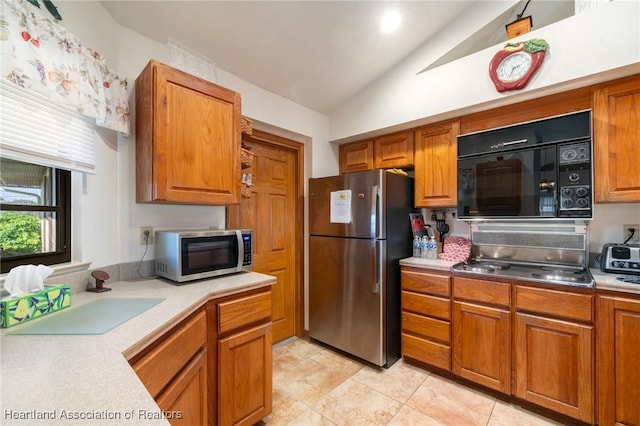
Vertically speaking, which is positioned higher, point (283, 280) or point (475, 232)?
point (475, 232)

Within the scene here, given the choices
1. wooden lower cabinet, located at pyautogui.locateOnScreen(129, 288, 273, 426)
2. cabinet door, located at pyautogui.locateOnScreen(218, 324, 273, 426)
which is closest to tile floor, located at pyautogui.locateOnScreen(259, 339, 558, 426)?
cabinet door, located at pyautogui.locateOnScreen(218, 324, 273, 426)

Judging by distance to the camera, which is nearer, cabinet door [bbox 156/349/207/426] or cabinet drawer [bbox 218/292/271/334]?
cabinet door [bbox 156/349/207/426]

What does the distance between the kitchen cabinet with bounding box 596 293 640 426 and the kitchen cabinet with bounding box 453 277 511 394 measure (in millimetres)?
432

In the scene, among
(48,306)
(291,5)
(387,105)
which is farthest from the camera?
(387,105)

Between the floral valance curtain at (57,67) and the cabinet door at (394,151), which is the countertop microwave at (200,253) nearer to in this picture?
the floral valance curtain at (57,67)

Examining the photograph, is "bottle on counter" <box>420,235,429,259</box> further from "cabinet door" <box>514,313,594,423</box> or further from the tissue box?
the tissue box

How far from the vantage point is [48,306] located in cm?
109

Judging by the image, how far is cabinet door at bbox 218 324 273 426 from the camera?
4.64 ft

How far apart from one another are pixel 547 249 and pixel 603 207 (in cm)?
44

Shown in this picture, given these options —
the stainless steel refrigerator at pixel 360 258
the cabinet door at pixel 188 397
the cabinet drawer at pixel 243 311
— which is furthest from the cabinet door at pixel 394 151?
the cabinet door at pixel 188 397

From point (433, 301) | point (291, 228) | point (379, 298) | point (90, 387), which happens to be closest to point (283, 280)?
point (291, 228)

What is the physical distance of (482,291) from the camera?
6.36 ft

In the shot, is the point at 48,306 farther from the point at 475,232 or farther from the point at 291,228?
the point at 475,232

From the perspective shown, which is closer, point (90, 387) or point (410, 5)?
point (90, 387)
